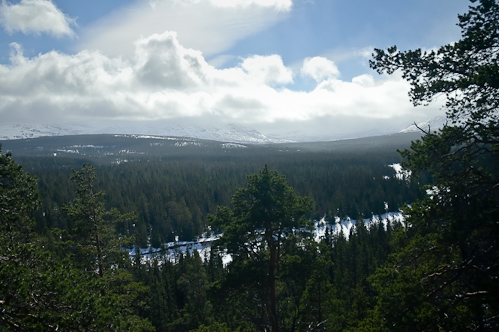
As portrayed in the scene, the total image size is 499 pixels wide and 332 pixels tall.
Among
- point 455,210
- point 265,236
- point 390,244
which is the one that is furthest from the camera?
point 265,236

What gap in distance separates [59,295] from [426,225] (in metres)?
10.2

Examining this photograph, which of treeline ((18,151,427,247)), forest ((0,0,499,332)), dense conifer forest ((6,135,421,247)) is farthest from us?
treeline ((18,151,427,247))

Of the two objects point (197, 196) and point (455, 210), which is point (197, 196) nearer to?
point (197, 196)

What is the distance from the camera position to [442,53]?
9.70 metres

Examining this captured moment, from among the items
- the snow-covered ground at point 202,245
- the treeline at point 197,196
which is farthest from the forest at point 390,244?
the treeline at point 197,196

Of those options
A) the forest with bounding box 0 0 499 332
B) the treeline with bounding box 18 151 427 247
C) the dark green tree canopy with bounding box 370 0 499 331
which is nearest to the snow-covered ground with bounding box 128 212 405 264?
the treeline with bounding box 18 151 427 247

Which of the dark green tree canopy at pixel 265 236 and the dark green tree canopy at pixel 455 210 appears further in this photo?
the dark green tree canopy at pixel 265 236

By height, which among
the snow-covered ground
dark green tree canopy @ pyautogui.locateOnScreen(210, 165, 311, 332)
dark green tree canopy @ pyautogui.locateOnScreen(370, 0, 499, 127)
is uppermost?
dark green tree canopy @ pyautogui.locateOnScreen(370, 0, 499, 127)

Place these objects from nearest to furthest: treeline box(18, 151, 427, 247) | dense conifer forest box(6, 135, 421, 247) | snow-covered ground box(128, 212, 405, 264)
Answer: snow-covered ground box(128, 212, 405, 264)
dense conifer forest box(6, 135, 421, 247)
treeline box(18, 151, 427, 247)

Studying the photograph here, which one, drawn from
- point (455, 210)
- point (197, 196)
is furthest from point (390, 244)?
point (197, 196)

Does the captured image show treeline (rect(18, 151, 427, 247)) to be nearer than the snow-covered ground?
No

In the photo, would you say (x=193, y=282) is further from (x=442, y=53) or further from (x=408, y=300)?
(x=442, y=53)

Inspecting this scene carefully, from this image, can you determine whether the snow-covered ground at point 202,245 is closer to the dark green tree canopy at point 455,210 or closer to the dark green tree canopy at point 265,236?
the dark green tree canopy at point 265,236

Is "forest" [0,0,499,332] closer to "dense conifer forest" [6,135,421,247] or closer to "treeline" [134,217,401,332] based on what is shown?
"treeline" [134,217,401,332]
